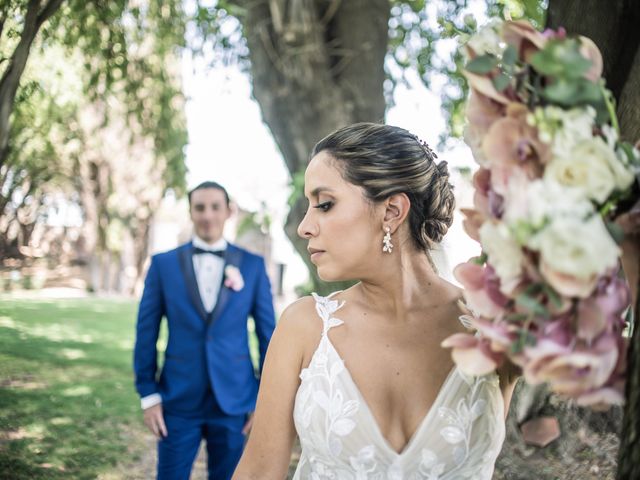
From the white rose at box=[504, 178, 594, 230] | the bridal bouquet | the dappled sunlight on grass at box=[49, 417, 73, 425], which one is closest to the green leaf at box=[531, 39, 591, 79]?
the bridal bouquet

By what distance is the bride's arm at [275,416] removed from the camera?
2.10 m

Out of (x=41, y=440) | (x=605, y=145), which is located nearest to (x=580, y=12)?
(x=605, y=145)

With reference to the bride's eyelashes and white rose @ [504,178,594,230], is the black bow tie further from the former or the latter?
white rose @ [504,178,594,230]

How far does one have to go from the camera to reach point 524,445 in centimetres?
407

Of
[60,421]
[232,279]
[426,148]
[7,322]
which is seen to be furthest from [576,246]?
[232,279]

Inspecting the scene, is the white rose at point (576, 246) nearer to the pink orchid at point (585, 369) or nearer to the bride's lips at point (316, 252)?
the pink orchid at point (585, 369)

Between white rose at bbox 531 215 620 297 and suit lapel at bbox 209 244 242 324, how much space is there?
327 cm

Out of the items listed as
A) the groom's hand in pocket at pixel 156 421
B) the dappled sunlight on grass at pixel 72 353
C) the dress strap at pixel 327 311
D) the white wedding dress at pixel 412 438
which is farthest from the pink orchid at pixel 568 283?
the groom's hand in pocket at pixel 156 421

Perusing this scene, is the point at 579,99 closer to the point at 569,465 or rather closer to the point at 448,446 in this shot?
the point at 448,446

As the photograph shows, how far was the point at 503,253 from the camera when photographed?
116cm

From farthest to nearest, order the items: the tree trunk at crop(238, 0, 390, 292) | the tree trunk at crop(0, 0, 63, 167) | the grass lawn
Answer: the tree trunk at crop(238, 0, 390, 292)
the grass lawn
the tree trunk at crop(0, 0, 63, 167)

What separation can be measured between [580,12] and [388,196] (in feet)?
3.00

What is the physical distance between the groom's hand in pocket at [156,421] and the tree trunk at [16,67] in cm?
199

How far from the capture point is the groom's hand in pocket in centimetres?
393
